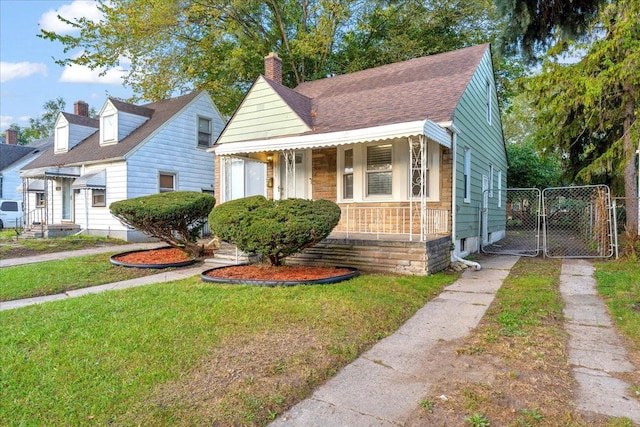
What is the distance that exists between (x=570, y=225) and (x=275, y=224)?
1584cm

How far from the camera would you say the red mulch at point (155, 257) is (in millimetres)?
8703

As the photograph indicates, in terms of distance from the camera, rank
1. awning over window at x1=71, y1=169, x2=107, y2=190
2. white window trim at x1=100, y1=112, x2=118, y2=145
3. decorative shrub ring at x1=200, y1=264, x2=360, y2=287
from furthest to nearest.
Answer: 1. white window trim at x1=100, y1=112, x2=118, y2=145
2. awning over window at x1=71, y1=169, x2=107, y2=190
3. decorative shrub ring at x1=200, y1=264, x2=360, y2=287

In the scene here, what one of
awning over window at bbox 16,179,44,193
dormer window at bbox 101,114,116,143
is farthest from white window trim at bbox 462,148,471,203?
awning over window at bbox 16,179,44,193

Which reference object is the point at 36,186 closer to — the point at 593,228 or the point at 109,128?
the point at 109,128

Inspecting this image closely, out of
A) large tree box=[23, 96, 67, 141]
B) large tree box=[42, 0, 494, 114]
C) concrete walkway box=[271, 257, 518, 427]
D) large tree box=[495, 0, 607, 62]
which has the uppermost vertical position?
large tree box=[23, 96, 67, 141]

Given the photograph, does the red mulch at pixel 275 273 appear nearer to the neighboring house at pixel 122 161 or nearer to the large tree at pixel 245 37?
the neighboring house at pixel 122 161

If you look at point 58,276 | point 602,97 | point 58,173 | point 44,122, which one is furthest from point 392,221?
point 44,122

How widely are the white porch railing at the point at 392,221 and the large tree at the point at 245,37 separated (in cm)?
1118

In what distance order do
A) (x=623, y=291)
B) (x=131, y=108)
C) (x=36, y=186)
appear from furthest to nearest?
1. (x=36, y=186)
2. (x=131, y=108)
3. (x=623, y=291)

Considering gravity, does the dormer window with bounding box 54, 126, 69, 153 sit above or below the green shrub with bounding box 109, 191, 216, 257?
above

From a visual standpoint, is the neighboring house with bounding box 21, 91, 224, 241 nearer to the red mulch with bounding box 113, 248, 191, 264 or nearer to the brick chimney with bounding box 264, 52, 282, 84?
the brick chimney with bounding box 264, 52, 282, 84

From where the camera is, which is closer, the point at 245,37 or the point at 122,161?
the point at 122,161

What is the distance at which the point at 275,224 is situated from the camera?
6023 mm

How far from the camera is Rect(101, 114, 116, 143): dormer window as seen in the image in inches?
617
